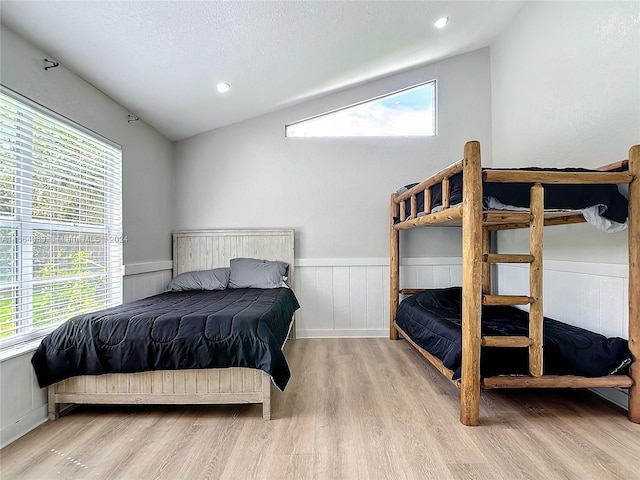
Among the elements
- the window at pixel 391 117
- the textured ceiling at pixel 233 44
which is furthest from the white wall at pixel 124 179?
the window at pixel 391 117

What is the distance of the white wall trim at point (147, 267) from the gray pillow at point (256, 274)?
715 millimetres

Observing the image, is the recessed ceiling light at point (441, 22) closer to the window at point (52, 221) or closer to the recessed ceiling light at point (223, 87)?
the recessed ceiling light at point (223, 87)

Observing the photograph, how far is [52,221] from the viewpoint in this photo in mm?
2381

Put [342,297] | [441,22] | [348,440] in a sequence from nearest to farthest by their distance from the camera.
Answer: [348,440]
[441,22]
[342,297]

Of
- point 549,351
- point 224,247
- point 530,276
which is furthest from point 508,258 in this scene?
point 224,247

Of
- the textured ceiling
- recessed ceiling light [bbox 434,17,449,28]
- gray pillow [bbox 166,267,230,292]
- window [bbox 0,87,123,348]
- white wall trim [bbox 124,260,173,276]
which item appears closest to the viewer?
window [bbox 0,87,123,348]

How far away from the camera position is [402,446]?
1900 millimetres

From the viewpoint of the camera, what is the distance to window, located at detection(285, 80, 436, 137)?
4.22m

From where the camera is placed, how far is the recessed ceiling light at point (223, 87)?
10.6 ft

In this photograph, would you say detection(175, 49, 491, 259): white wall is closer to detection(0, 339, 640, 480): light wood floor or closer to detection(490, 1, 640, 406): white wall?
detection(490, 1, 640, 406): white wall

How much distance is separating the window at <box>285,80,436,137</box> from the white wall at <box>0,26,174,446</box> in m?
1.50

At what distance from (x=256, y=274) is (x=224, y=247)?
1.94 feet

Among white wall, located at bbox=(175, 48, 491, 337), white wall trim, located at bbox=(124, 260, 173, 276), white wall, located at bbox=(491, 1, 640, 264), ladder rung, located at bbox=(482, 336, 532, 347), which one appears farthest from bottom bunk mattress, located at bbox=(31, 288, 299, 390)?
white wall, located at bbox=(491, 1, 640, 264)

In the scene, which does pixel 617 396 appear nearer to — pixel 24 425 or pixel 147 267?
pixel 24 425
